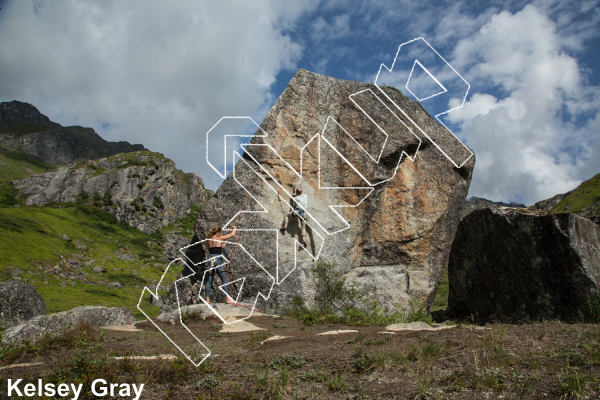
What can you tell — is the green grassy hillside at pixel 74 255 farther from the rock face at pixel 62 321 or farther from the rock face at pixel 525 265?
the rock face at pixel 525 265

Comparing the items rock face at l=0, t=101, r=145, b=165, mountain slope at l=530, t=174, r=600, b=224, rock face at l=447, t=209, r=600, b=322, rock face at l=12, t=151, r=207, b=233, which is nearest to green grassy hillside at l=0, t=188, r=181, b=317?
rock face at l=12, t=151, r=207, b=233

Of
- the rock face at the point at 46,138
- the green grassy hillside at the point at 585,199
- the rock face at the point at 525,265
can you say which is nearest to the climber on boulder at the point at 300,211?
the rock face at the point at 525,265

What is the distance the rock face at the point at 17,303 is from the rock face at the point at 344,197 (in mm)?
5414

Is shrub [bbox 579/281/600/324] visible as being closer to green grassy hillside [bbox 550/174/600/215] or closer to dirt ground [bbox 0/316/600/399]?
dirt ground [bbox 0/316/600/399]

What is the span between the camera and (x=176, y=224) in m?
58.4

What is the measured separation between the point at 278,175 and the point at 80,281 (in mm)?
21351

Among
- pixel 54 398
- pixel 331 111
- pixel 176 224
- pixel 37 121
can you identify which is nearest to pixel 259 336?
pixel 54 398

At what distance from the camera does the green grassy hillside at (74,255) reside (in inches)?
915

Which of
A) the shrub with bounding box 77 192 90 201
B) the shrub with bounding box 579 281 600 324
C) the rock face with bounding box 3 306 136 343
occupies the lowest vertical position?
the rock face with bounding box 3 306 136 343

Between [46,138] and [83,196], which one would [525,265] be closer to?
[83,196]

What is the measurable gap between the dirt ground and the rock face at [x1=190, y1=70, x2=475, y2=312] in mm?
5469

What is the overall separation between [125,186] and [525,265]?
52.4 meters

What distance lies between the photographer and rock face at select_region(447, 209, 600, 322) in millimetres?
8875

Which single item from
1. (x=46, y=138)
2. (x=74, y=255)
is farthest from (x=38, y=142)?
(x=74, y=255)
